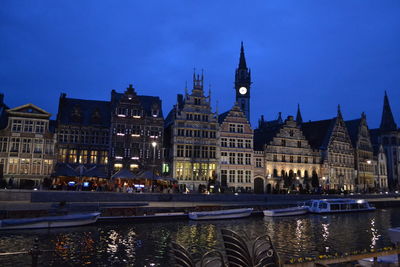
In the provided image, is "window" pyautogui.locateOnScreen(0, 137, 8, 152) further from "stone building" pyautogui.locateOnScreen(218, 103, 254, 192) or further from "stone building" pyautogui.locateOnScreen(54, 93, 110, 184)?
"stone building" pyautogui.locateOnScreen(218, 103, 254, 192)

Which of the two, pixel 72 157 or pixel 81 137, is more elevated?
pixel 81 137

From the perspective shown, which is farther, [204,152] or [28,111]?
[204,152]

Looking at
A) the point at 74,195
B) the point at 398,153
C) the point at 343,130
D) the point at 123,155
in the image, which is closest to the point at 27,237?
the point at 74,195

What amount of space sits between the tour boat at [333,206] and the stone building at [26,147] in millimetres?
33861

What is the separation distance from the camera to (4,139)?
46969mm

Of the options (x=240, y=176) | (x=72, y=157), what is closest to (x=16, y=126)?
(x=72, y=157)

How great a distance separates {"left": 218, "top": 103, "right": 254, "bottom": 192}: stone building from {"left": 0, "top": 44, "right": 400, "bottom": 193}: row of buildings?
0.16 m

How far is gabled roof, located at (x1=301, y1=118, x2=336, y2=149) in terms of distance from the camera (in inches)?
2682

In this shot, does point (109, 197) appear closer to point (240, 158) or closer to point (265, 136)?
point (240, 158)

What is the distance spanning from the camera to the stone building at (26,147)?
153 feet

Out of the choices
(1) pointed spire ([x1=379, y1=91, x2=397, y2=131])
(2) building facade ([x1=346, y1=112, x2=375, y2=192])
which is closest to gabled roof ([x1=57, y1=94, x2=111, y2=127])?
(2) building facade ([x1=346, y1=112, x2=375, y2=192])

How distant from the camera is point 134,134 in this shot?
170 feet

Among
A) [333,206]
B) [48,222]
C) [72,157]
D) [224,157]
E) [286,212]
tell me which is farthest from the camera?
[224,157]

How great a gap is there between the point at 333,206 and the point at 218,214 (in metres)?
16.3
